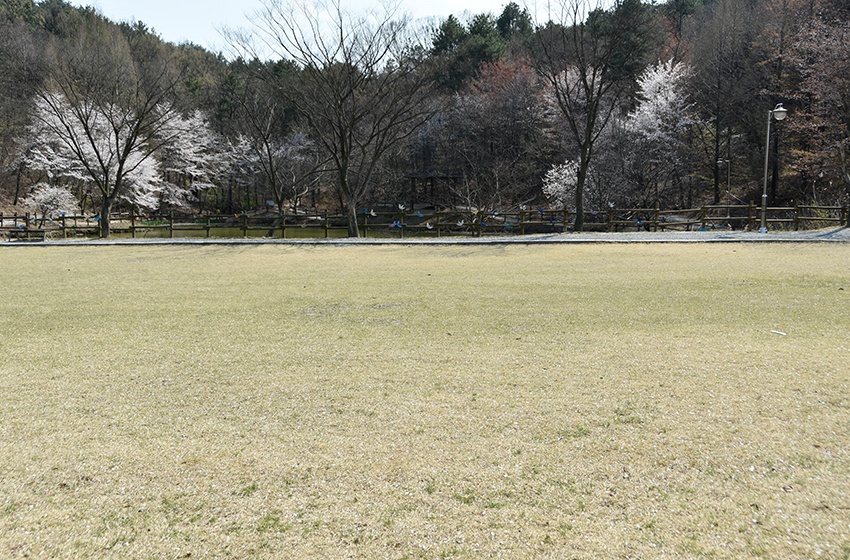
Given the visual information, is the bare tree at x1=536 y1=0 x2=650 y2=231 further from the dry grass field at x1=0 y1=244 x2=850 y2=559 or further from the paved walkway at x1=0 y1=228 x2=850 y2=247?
the dry grass field at x1=0 y1=244 x2=850 y2=559

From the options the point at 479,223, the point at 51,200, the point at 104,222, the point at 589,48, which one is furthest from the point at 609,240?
the point at 51,200

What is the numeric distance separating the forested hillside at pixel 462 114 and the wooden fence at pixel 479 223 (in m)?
1.60

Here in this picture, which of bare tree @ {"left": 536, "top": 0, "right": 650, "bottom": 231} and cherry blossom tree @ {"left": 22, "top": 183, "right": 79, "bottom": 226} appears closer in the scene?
bare tree @ {"left": 536, "top": 0, "right": 650, "bottom": 231}

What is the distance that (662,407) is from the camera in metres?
4.00

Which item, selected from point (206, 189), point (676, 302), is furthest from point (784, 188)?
point (206, 189)

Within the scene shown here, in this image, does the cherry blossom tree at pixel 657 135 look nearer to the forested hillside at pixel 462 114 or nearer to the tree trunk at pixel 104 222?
the forested hillside at pixel 462 114

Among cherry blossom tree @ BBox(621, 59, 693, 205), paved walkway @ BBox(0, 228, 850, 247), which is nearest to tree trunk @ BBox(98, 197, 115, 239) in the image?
paved walkway @ BBox(0, 228, 850, 247)

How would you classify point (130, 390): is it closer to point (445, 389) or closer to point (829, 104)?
point (445, 389)

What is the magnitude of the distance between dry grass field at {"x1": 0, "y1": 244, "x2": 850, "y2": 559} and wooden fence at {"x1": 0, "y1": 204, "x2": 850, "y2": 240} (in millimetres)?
17464

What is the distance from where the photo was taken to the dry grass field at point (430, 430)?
2.56 metres

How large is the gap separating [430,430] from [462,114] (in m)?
46.2

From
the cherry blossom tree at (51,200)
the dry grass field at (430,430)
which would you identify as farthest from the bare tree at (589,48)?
the cherry blossom tree at (51,200)

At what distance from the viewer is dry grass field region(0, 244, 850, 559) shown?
2559 millimetres

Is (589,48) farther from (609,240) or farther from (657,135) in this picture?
(609,240)
